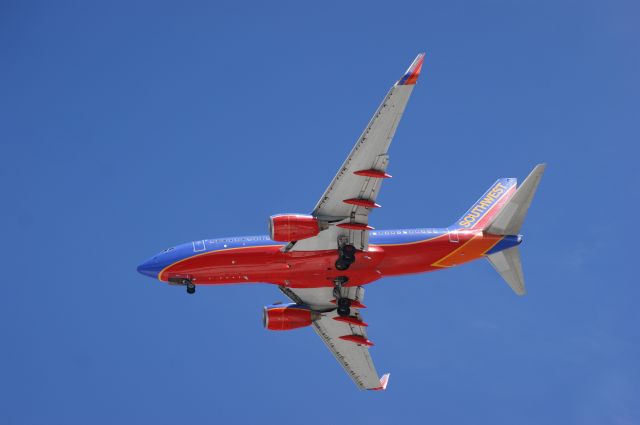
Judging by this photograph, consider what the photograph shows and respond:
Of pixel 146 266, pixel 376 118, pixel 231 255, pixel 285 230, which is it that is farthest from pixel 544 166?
pixel 146 266

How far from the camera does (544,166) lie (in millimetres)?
61656

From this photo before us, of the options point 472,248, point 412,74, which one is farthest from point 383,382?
point 412,74

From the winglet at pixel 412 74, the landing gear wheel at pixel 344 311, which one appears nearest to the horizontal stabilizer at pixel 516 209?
the landing gear wheel at pixel 344 311

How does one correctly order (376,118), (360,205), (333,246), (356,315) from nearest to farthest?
(376,118)
(360,205)
(333,246)
(356,315)

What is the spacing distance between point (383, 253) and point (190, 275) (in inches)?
528

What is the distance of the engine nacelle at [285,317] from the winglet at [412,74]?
24558 mm

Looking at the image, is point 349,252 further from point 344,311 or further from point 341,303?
point 344,311

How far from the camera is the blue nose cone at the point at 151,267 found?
65.9 m

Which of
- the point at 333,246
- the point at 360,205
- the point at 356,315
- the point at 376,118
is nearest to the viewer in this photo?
the point at 376,118

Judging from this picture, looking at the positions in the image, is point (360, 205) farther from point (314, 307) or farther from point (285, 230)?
point (314, 307)

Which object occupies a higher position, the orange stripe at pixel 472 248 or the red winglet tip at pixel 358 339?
the orange stripe at pixel 472 248

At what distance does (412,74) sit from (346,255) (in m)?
15.5

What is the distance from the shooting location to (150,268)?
217ft

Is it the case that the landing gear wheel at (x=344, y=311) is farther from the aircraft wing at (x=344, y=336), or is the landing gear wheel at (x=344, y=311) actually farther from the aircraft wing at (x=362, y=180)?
the aircraft wing at (x=362, y=180)
